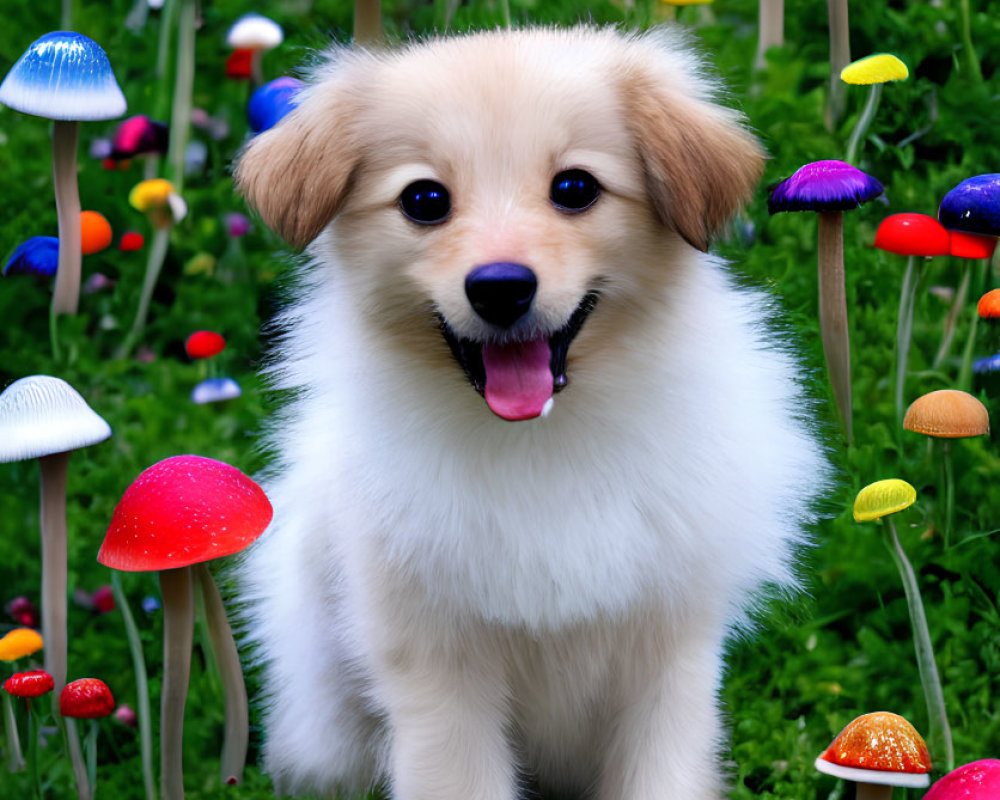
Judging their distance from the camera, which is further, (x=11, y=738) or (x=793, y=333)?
(x=793, y=333)

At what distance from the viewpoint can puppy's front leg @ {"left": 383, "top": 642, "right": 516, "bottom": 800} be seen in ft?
9.29

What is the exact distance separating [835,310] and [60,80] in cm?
204

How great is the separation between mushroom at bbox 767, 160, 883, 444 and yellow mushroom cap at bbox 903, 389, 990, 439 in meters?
0.37

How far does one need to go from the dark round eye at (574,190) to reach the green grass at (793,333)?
745 millimetres

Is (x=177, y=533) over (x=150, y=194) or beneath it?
beneath

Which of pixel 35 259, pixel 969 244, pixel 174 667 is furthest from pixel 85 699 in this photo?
pixel 969 244

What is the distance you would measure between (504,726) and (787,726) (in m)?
0.76

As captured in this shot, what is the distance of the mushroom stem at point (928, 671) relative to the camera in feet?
9.79

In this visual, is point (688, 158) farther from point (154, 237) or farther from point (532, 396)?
point (154, 237)

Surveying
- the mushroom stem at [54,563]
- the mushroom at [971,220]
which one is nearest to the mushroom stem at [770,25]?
the mushroom at [971,220]

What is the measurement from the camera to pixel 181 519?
2684 mm

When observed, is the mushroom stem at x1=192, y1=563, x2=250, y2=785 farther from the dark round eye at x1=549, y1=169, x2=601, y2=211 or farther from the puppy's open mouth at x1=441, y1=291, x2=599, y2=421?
the dark round eye at x1=549, y1=169, x2=601, y2=211

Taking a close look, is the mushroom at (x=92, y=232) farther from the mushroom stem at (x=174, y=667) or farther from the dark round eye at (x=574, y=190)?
the dark round eye at (x=574, y=190)

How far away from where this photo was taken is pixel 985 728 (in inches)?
119
